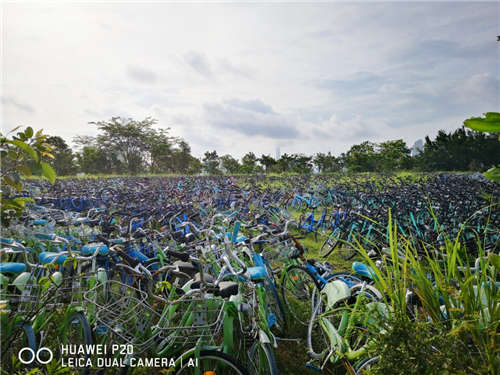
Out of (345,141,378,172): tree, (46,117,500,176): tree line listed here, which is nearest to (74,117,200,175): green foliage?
(46,117,500,176): tree line

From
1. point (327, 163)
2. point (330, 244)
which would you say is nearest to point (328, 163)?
point (327, 163)

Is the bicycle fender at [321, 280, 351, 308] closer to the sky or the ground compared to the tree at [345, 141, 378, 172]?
closer to the ground

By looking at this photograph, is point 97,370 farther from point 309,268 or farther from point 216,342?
point 309,268

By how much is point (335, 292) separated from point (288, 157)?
37.5 metres

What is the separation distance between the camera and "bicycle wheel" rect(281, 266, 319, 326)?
11.0 feet

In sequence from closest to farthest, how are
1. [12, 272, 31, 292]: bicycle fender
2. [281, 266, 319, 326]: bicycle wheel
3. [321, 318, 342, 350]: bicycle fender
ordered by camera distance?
[321, 318, 342, 350]: bicycle fender, [12, 272, 31, 292]: bicycle fender, [281, 266, 319, 326]: bicycle wheel

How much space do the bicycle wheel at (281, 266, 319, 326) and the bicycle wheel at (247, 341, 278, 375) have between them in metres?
1.44

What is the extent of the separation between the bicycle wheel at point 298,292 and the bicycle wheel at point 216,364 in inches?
64.8

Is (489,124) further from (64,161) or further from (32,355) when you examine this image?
(64,161)

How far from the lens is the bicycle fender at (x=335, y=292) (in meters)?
2.29

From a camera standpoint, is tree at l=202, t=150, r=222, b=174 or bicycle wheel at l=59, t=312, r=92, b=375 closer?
bicycle wheel at l=59, t=312, r=92, b=375

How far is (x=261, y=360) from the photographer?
1.90m

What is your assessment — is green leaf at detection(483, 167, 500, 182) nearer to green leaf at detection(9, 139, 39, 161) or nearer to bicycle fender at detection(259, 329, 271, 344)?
bicycle fender at detection(259, 329, 271, 344)

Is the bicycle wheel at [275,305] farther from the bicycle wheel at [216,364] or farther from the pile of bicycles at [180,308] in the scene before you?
the bicycle wheel at [216,364]
